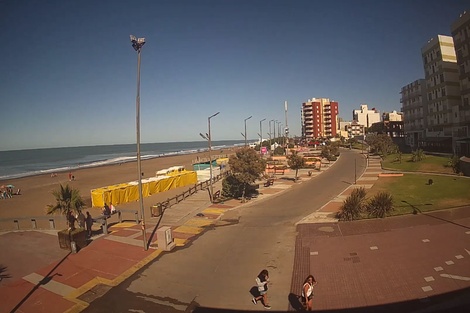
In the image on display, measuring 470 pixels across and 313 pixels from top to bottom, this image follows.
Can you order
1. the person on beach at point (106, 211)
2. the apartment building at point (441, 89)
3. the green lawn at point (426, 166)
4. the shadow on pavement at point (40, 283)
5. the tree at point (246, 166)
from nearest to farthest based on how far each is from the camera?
1. the shadow on pavement at point (40, 283)
2. the person on beach at point (106, 211)
3. the tree at point (246, 166)
4. the green lawn at point (426, 166)
5. the apartment building at point (441, 89)

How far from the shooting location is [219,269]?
12.2 meters

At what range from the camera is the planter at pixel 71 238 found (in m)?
14.3

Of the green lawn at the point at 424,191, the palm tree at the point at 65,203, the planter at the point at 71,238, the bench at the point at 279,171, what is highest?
the palm tree at the point at 65,203

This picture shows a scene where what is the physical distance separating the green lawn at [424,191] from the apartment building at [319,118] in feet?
366

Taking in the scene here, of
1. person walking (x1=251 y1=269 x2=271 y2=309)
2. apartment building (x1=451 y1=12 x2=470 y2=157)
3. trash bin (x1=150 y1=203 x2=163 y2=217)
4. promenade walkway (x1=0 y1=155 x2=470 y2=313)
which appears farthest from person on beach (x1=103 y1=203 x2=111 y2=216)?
apartment building (x1=451 y1=12 x2=470 y2=157)

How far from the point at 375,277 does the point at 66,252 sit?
1425 cm

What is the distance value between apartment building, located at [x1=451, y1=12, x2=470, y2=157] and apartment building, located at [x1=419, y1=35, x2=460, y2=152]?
3.87m

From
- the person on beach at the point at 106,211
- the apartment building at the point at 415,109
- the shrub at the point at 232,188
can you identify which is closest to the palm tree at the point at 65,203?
the person on beach at the point at 106,211

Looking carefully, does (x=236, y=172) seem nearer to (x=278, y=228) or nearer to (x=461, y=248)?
(x=278, y=228)

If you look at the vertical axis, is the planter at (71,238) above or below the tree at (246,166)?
below

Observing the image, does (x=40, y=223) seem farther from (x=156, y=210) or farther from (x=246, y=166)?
(x=246, y=166)

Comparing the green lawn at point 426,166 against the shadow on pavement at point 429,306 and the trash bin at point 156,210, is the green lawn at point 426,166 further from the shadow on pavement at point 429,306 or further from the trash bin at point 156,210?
the trash bin at point 156,210

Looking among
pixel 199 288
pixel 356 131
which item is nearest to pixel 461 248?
pixel 199 288

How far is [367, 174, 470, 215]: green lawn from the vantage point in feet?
65.2
